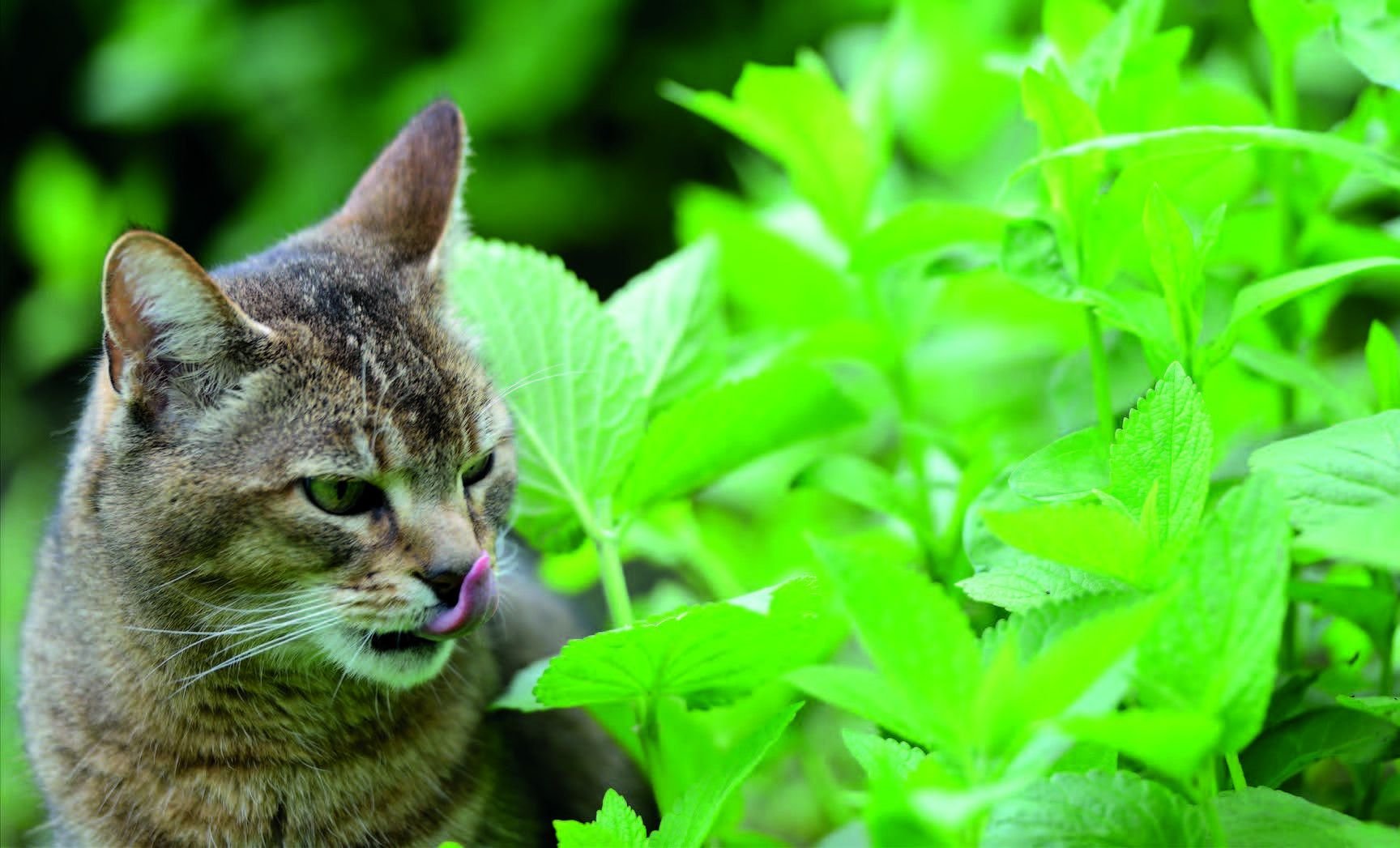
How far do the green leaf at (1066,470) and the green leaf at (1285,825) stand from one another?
0.24 m

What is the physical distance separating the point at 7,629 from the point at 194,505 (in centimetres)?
121

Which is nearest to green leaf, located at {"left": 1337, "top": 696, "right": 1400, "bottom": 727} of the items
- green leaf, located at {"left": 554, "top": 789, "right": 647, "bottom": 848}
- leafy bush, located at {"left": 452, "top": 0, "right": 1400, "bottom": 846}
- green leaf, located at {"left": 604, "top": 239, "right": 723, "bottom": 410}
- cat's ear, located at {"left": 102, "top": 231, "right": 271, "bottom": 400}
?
leafy bush, located at {"left": 452, "top": 0, "right": 1400, "bottom": 846}

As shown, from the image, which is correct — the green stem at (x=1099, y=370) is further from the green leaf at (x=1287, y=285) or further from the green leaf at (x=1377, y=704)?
the green leaf at (x=1377, y=704)

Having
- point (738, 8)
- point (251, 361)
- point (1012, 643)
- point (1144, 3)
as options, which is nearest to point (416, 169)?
point (251, 361)

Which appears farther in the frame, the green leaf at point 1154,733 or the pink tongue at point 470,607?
the pink tongue at point 470,607

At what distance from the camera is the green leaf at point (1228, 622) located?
0.75 m

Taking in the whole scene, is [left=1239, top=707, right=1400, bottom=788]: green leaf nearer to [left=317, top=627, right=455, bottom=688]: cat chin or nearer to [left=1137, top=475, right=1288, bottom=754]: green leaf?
[left=1137, top=475, right=1288, bottom=754]: green leaf

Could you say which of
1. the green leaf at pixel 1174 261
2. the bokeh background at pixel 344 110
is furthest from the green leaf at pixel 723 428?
the bokeh background at pixel 344 110

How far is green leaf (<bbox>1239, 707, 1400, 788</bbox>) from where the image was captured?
100cm

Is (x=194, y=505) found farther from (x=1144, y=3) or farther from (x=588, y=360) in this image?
(x=1144, y=3)

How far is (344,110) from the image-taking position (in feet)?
12.7

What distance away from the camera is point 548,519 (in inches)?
53.1

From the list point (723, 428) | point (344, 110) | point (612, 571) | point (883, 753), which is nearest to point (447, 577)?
point (612, 571)

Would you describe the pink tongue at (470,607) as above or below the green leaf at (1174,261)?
below
